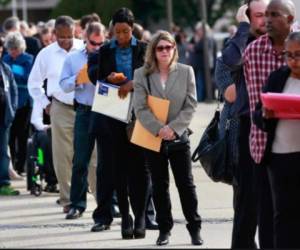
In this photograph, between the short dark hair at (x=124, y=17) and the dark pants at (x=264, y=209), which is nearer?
the dark pants at (x=264, y=209)

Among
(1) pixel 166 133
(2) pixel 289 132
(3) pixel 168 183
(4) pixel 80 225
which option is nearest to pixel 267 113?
(2) pixel 289 132

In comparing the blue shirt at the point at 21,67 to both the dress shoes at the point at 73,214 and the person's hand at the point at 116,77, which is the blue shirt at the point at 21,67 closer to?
the dress shoes at the point at 73,214

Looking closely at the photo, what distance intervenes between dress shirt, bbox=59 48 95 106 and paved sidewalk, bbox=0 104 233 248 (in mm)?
1174

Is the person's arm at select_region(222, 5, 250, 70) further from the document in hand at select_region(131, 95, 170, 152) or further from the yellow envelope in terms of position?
the yellow envelope

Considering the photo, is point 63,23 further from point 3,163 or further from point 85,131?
point 3,163

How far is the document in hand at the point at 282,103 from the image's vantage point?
800cm

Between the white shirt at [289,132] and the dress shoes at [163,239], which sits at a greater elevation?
the white shirt at [289,132]

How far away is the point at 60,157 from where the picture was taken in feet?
44.2

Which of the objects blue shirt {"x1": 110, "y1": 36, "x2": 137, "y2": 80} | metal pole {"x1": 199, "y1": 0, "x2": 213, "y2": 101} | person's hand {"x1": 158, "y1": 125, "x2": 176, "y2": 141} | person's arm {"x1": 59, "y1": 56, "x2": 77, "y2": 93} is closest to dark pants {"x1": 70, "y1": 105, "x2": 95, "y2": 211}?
person's arm {"x1": 59, "y1": 56, "x2": 77, "y2": 93}

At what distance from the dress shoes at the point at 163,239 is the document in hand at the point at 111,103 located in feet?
3.61

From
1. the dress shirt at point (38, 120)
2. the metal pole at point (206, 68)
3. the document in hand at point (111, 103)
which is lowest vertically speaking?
the metal pole at point (206, 68)

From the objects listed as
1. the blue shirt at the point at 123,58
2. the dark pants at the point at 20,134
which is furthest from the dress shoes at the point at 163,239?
the dark pants at the point at 20,134

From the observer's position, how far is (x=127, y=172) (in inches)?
442

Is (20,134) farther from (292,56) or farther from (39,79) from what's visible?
(292,56)
